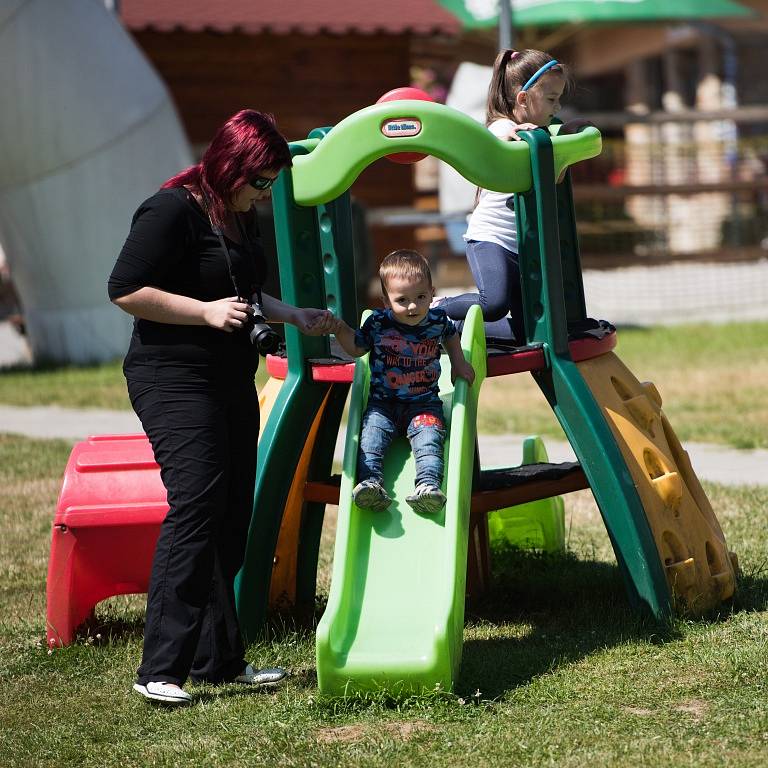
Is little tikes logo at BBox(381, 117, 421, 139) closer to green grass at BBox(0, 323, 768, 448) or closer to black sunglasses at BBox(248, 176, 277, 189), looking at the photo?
black sunglasses at BBox(248, 176, 277, 189)

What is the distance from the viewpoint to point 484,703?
13.2 ft

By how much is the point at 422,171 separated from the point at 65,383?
1848 centimetres

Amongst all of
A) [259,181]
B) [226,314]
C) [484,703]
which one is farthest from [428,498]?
[259,181]

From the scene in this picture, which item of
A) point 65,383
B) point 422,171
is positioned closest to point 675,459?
point 65,383

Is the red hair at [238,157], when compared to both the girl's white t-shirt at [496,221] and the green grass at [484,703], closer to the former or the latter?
the girl's white t-shirt at [496,221]

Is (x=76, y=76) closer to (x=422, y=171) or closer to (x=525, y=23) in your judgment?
(x=525, y=23)

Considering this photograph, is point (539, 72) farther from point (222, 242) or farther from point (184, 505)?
point (184, 505)

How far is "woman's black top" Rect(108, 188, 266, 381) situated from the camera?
4.04m

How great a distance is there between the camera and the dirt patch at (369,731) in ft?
12.5

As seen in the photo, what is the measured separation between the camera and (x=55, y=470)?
8.59 m

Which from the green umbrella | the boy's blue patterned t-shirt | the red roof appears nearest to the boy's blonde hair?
the boy's blue patterned t-shirt

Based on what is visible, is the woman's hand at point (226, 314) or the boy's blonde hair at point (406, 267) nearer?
the woman's hand at point (226, 314)

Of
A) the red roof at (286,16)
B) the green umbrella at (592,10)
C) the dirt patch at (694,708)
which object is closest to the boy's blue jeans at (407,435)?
the dirt patch at (694,708)

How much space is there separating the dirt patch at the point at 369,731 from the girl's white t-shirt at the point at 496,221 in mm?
1983
